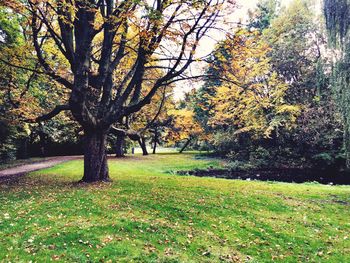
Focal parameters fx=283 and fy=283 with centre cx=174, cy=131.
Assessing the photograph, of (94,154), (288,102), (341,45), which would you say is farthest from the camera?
(288,102)

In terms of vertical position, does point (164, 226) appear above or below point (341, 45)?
below

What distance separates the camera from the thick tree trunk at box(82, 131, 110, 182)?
43.5 feet

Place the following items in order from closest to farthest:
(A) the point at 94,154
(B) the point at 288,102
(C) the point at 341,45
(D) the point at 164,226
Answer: (D) the point at 164,226
(C) the point at 341,45
(A) the point at 94,154
(B) the point at 288,102

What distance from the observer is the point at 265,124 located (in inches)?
1141

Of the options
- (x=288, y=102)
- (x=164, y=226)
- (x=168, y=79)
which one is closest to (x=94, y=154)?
(x=168, y=79)

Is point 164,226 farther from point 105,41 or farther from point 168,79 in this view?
point 105,41

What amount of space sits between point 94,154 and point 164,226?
6.39 m

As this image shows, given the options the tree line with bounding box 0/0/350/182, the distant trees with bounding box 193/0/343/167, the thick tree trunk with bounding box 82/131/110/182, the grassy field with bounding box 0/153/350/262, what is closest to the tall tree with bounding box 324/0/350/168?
the tree line with bounding box 0/0/350/182

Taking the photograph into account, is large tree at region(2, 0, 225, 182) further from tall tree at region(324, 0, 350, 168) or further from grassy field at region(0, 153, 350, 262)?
tall tree at region(324, 0, 350, 168)

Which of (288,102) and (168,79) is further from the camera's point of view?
(288,102)

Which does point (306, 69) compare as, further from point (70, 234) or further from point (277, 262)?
point (70, 234)

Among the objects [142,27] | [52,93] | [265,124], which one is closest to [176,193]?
[142,27]

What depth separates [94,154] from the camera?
13.3 metres

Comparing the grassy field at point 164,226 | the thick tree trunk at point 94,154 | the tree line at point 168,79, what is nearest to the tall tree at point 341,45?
the tree line at point 168,79
